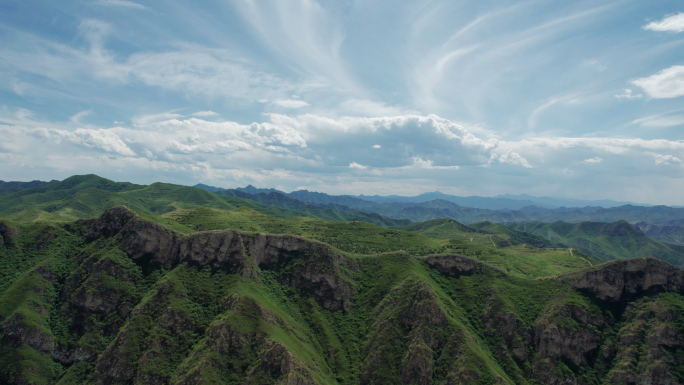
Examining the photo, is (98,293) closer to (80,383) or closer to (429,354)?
(80,383)

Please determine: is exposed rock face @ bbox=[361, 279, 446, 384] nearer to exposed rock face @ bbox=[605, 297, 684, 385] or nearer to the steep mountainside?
the steep mountainside

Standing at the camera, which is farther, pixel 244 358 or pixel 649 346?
pixel 649 346

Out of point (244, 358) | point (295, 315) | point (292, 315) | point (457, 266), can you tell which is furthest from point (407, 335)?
point (244, 358)

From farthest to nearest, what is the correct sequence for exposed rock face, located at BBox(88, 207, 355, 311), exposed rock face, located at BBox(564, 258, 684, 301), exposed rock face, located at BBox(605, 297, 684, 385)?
exposed rock face, located at BBox(88, 207, 355, 311) < exposed rock face, located at BBox(564, 258, 684, 301) < exposed rock face, located at BBox(605, 297, 684, 385)

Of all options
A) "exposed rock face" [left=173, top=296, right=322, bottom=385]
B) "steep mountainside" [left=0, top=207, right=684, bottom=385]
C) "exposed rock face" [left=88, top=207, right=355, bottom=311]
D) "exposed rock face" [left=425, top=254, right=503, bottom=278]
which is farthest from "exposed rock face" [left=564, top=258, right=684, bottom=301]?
"exposed rock face" [left=173, top=296, right=322, bottom=385]

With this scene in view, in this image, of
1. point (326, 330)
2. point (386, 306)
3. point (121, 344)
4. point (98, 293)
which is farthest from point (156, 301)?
point (386, 306)

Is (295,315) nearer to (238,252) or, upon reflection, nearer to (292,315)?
(292,315)
